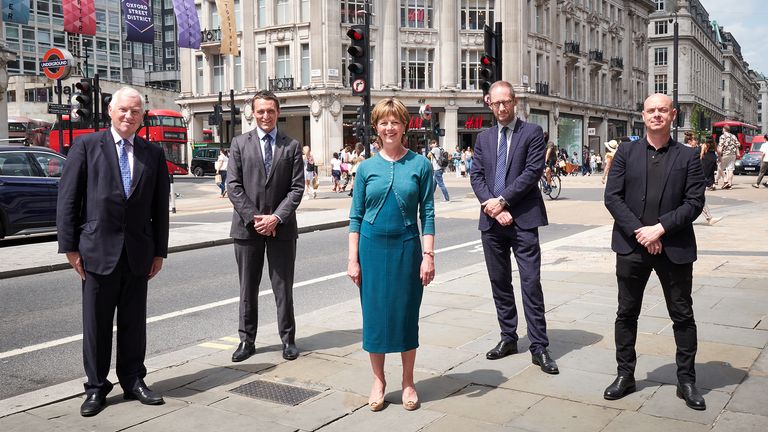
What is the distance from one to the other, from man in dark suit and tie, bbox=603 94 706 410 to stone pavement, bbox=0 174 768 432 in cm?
25

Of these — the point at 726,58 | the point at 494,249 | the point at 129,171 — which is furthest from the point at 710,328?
the point at 726,58

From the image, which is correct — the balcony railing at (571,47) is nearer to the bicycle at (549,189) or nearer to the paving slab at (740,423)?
the bicycle at (549,189)

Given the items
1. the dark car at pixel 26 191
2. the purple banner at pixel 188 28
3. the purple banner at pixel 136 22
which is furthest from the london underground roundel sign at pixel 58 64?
the purple banner at pixel 188 28

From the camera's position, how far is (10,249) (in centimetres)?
1184

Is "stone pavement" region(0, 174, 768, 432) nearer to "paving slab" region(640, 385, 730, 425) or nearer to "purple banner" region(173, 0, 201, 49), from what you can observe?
"paving slab" region(640, 385, 730, 425)

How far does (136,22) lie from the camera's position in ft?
93.6

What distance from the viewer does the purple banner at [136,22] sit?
28.2 metres

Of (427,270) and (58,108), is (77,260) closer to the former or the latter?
(427,270)

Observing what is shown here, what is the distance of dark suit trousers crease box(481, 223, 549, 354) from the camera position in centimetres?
509

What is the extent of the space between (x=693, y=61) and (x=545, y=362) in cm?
10759

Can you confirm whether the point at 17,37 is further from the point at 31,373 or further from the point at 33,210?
the point at 31,373

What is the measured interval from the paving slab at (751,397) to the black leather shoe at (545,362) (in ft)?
3.42

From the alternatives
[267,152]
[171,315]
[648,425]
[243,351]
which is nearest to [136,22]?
[171,315]

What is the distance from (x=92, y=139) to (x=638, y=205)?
319cm
